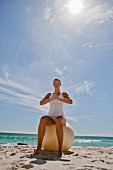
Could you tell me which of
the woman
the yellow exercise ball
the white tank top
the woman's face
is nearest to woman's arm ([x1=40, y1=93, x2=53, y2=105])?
the woman

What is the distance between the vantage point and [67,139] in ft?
21.2

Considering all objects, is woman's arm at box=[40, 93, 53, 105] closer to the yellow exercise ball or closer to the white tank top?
the white tank top

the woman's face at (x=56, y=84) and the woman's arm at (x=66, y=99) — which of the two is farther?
the woman's face at (x=56, y=84)

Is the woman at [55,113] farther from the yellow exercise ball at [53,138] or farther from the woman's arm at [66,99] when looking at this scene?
the yellow exercise ball at [53,138]

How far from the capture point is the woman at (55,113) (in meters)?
5.83

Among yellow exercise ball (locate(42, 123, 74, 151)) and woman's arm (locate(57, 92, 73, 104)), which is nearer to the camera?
yellow exercise ball (locate(42, 123, 74, 151))

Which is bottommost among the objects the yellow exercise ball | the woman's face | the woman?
the yellow exercise ball

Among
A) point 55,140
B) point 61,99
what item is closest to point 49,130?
point 55,140

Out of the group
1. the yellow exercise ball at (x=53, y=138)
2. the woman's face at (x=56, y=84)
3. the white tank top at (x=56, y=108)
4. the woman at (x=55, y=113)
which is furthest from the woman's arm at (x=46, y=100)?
the yellow exercise ball at (x=53, y=138)

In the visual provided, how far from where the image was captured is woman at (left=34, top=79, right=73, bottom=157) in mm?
5827

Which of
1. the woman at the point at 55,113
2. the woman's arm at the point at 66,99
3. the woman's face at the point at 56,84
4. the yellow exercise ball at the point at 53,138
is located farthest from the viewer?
the woman's face at the point at 56,84

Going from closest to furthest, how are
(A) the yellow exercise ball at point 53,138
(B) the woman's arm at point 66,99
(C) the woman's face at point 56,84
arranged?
(A) the yellow exercise ball at point 53,138 → (B) the woman's arm at point 66,99 → (C) the woman's face at point 56,84

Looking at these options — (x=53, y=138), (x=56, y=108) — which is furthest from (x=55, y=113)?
(x=53, y=138)

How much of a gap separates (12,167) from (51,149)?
2.61 meters
